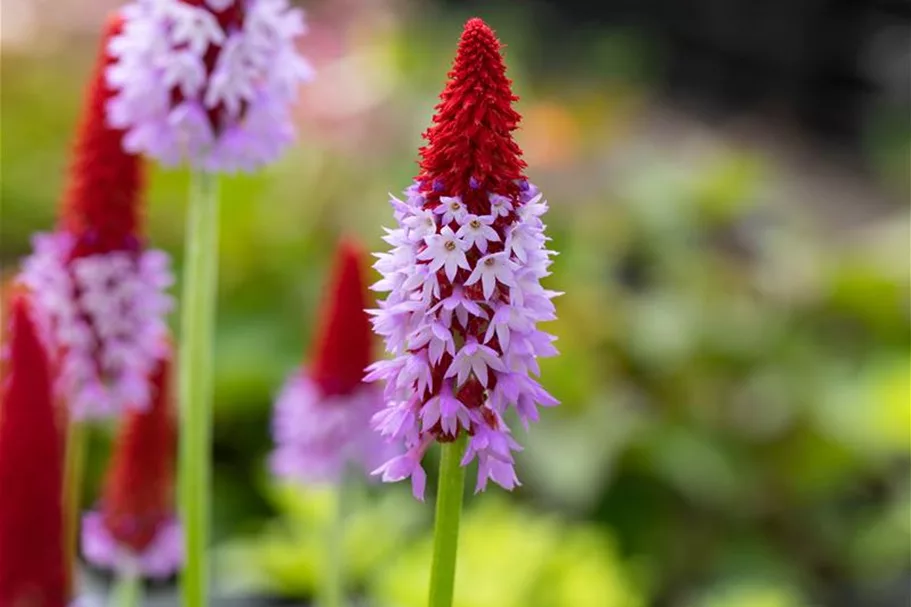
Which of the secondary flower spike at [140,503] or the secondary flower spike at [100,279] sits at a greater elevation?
the secondary flower spike at [100,279]

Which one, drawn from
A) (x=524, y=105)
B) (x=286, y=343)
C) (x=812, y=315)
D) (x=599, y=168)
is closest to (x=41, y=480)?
(x=286, y=343)

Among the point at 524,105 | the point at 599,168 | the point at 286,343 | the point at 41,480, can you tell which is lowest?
the point at 41,480

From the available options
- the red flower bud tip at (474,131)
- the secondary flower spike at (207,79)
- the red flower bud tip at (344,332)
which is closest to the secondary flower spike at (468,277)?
the red flower bud tip at (474,131)

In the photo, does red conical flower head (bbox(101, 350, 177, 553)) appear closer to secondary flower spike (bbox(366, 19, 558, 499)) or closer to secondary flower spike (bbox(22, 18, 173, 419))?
secondary flower spike (bbox(22, 18, 173, 419))

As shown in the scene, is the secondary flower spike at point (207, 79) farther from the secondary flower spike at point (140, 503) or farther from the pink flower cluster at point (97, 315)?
the secondary flower spike at point (140, 503)

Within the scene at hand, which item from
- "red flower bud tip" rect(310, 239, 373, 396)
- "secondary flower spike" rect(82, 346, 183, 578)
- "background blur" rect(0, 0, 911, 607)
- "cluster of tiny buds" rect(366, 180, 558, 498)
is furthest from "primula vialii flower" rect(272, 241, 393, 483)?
"cluster of tiny buds" rect(366, 180, 558, 498)

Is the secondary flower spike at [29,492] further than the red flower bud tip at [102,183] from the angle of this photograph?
No

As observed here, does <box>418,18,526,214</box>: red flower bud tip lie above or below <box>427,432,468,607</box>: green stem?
above

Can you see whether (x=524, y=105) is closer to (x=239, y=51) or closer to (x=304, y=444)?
(x=304, y=444)
